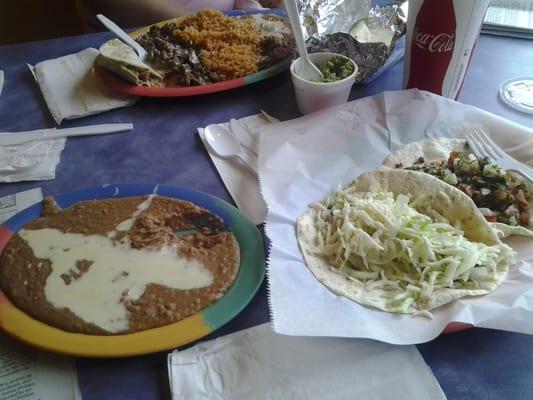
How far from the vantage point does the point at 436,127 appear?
1.27 m

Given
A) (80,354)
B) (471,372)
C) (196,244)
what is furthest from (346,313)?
(80,354)

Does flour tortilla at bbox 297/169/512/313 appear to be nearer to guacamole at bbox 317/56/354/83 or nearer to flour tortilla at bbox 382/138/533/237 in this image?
flour tortilla at bbox 382/138/533/237

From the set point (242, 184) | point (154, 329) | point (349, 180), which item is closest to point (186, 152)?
point (242, 184)

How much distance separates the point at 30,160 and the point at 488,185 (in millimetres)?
1169

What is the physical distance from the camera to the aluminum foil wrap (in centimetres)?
141

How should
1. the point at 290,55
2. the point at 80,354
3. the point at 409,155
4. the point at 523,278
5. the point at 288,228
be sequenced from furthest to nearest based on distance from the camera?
1. the point at 290,55
2. the point at 409,155
3. the point at 288,228
4. the point at 523,278
5. the point at 80,354

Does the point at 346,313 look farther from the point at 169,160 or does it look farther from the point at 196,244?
the point at 169,160

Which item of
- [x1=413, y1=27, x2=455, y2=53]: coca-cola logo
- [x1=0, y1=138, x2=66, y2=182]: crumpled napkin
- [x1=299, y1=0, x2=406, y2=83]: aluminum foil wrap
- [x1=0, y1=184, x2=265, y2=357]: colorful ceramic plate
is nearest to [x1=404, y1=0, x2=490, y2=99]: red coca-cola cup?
[x1=413, y1=27, x2=455, y2=53]: coca-cola logo

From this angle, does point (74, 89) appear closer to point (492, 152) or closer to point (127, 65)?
point (127, 65)

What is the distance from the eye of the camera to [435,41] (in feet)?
3.94

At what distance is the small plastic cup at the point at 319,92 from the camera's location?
1.28 metres

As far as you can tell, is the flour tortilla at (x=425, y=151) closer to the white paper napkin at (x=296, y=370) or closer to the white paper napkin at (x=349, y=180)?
the white paper napkin at (x=349, y=180)

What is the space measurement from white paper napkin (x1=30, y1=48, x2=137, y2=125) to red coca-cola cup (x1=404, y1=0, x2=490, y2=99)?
0.86 m

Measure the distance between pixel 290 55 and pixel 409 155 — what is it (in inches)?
23.0
